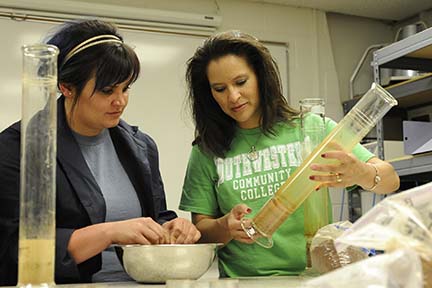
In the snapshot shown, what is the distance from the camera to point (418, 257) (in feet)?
1.48

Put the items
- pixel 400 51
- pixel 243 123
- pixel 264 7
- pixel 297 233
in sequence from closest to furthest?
pixel 297 233, pixel 243 123, pixel 400 51, pixel 264 7

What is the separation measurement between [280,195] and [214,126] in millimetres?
492

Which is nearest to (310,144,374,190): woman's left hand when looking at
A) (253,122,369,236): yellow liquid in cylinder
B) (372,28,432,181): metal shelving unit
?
(253,122,369,236): yellow liquid in cylinder

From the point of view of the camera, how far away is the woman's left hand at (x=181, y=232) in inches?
48.3

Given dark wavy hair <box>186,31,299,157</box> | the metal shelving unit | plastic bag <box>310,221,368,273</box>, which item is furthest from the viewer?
the metal shelving unit

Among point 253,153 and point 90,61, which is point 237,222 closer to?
point 253,153

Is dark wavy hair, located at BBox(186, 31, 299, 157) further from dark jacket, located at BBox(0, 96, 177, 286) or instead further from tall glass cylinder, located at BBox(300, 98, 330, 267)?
tall glass cylinder, located at BBox(300, 98, 330, 267)

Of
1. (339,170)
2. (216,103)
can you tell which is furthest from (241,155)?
(339,170)

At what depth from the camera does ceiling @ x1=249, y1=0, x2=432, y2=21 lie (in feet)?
11.3

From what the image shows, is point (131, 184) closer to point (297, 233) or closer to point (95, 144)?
point (95, 144)

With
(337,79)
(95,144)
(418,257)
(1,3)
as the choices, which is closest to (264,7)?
(337,79)

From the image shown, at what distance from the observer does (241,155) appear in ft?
4.70

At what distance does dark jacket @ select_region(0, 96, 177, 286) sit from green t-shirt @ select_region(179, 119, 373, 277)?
0.11 m

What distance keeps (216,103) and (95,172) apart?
38cm
